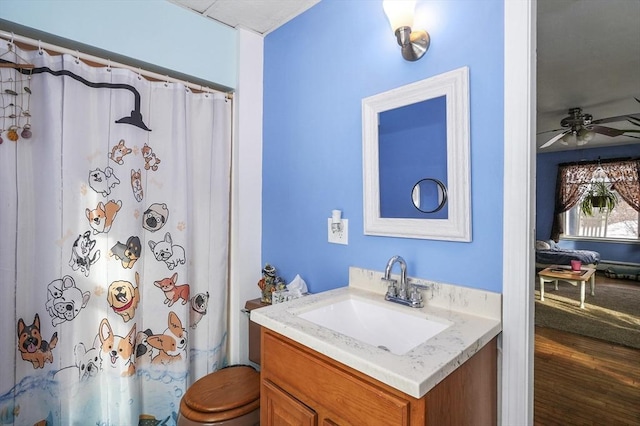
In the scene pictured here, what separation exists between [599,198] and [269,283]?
6.67 meters

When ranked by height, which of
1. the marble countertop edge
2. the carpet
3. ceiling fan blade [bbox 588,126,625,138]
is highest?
ceiling fan blade [bbox 588,126,625,138]

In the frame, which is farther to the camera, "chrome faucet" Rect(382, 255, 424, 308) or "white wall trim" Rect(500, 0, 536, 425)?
"chrome faucet" Rect(382, 255, 424, 308)

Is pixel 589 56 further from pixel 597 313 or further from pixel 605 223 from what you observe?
pixel 605 223

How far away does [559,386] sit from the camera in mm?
2271

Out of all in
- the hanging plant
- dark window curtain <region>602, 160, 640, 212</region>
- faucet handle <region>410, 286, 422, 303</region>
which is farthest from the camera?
the hanging plant

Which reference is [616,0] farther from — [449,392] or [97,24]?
[97,24]

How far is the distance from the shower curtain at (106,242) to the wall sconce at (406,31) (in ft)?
3.61

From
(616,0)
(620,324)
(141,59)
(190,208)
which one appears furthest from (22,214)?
(620,324)

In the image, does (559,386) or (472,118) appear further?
(559,386)

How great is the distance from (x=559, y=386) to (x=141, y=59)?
335 centimetres

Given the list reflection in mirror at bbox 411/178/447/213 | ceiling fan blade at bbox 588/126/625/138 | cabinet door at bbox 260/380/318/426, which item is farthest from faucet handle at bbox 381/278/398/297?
ceiling fan blade at bbox 588/126/625/138

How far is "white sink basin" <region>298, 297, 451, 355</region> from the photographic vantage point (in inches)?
45.1

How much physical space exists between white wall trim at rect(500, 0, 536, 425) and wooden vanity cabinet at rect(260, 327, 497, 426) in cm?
6

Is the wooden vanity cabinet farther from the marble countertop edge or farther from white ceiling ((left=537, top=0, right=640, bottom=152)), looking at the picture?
white ceiling ((left=537, top=0, right=640, bottom=152))
